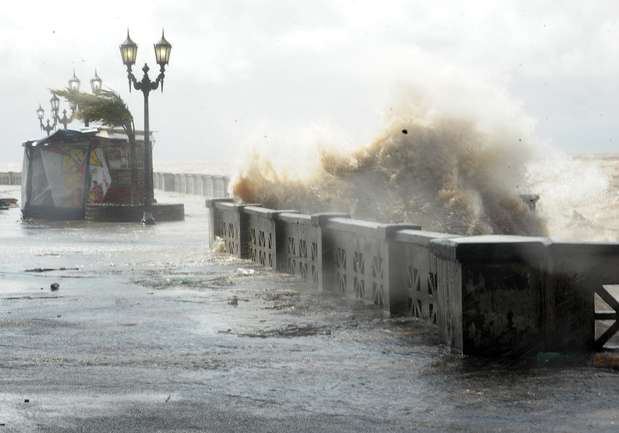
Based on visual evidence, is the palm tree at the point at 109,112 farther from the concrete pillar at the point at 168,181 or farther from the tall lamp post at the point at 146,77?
the concrete pillar at the point at 168,181

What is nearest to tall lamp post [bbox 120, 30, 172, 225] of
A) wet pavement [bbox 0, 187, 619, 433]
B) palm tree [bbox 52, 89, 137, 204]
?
palm tree [bbox 52, 89, 137, 204]

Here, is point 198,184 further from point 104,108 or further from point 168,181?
point 104,108

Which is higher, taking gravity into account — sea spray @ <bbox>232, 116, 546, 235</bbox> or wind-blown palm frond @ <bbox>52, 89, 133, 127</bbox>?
wind-blown palm frond @ <bbox>52, 89, 133, 127</bbox>

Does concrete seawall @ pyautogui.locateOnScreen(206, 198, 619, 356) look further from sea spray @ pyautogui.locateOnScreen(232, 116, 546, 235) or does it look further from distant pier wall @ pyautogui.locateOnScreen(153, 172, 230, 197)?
distant pier wall @ pyautogui.locateOnScreen(153, 172, 230, 197)

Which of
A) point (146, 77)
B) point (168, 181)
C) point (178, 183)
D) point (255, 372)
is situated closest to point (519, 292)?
point (255, 372)

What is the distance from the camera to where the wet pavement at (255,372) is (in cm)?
715

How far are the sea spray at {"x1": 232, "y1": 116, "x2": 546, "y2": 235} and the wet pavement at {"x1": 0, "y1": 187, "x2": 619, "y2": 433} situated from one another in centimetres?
1475

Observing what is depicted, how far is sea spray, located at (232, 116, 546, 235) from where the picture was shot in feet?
98.3

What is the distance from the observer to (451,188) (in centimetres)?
3144

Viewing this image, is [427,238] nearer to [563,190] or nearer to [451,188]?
[451,188]

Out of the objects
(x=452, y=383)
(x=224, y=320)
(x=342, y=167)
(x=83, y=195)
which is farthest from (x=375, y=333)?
(x=83, y=195)

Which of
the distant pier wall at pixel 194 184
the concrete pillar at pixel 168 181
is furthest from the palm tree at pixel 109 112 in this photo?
the concrete pillar at pixel 168 181

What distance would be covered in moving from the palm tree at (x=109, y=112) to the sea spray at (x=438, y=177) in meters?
8.70

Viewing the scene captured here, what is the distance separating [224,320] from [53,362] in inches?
114
